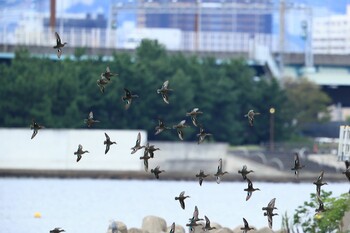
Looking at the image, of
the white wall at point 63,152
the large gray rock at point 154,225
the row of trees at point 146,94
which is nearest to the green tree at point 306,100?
the row of trees at point 146,94

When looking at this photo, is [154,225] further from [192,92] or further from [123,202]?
[192,92]

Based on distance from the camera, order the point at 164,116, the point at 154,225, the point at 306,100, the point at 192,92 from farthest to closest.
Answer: the point at 306,100, the point at 192,92, the point at 164,116, the point at 154,225

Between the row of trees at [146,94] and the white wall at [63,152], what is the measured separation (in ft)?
20.7

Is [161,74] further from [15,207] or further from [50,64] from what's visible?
[15,207]

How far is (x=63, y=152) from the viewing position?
3556 inches

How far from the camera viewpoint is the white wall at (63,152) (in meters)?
89.6

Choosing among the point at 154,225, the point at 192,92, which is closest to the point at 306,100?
the point at 192,92

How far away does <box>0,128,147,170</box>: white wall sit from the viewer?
89625 millimetres

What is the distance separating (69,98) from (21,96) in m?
2.71

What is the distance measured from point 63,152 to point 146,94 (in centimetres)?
1580

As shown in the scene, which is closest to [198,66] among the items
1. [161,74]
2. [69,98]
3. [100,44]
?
[161,74]

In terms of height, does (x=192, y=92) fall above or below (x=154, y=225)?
above

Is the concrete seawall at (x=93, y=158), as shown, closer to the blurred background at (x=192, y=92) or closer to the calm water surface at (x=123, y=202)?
the blurred background at (x=192, y=92)

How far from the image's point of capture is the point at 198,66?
11412cm
